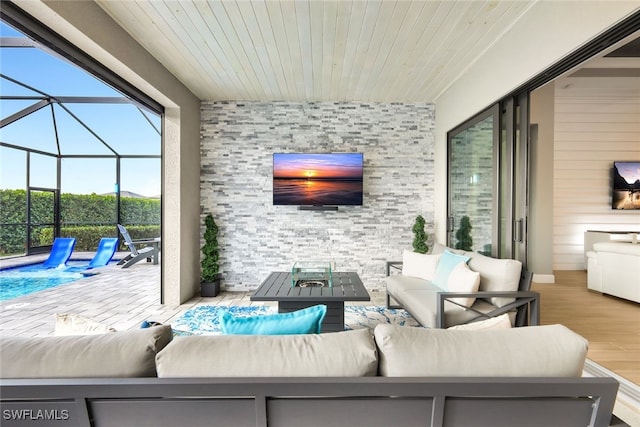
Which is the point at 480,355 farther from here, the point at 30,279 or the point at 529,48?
the point at 30,279

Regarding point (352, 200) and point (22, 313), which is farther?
point (352, 200)

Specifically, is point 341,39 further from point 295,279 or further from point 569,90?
point 569,90

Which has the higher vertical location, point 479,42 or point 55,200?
point 479,42

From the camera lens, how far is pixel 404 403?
94 centimetres

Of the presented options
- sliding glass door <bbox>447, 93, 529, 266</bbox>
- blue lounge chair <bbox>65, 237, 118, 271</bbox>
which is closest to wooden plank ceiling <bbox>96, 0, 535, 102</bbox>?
sliding glass door <bbox>447, 93, 529, 266</bbox>

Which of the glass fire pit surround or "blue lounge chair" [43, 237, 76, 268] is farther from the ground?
the glass fire pit surround

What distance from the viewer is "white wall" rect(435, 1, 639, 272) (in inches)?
77.3

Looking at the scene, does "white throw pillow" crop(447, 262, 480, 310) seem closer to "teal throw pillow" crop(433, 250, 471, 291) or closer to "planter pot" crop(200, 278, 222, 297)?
"teal throw pillow" crop(433, 250, 471, 291)

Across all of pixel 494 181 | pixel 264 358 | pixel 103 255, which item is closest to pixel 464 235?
Answer: pixel 494 181

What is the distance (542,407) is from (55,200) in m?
9.63

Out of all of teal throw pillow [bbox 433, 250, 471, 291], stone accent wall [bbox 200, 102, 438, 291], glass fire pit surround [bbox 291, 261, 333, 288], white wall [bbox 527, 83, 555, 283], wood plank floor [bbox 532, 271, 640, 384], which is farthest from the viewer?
white wall [bbox 527, 83, 555, 283]

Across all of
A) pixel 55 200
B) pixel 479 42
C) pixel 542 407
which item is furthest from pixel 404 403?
pixel 55 200

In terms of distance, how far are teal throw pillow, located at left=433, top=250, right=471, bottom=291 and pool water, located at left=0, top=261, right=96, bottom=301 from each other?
6.07 meters

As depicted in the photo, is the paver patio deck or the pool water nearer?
the paver patio deck
